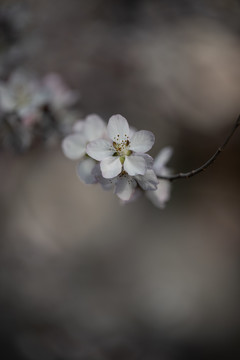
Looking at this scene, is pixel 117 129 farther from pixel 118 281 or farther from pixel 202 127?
pixel 202 127

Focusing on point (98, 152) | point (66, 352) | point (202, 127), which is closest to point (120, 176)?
point (98, 152)

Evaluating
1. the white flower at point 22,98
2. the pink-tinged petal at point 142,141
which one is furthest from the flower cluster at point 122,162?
the white flower at point 22,98

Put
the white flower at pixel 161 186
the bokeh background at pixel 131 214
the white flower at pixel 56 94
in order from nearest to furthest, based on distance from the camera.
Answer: the white flower at pixel 161 186, the white flower at pixel 56 94, the bokeh background at pixel 131 214

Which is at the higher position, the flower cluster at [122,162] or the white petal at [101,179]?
the flower cluster at [122,162]

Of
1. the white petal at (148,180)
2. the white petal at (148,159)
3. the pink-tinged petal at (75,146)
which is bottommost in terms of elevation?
the white petal at (148,180)

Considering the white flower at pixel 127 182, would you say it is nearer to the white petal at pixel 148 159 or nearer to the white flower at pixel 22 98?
the white petal at pixel 148 159

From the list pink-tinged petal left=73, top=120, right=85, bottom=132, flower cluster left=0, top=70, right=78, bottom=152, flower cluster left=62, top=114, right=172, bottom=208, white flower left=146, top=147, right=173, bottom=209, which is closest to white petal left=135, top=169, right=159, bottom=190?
flower cluster left=62, top=114, right=172, bottom=208

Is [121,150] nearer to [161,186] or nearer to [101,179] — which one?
[101,179]
